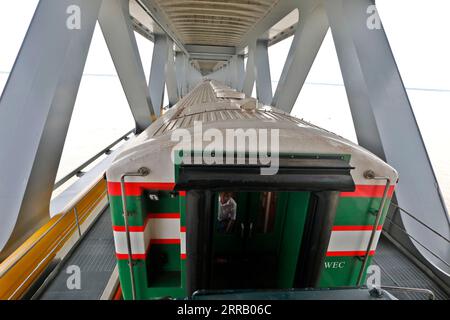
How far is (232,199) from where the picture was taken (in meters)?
3.09

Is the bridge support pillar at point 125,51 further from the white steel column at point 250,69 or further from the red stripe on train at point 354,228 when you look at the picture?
the white steel column at point 250,69

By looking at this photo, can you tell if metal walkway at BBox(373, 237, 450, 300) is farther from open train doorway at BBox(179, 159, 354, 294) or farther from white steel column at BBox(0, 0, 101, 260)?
white steel column at BBox(0, 0, 101, 260)

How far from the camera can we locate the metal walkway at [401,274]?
136 inches

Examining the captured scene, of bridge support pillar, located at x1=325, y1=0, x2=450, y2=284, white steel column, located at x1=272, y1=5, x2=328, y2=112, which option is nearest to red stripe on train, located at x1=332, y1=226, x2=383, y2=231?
bridge support pillar, located at x1=325, y1=0, x2=450, y2=284

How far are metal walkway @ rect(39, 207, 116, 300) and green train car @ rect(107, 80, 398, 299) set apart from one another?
933mm

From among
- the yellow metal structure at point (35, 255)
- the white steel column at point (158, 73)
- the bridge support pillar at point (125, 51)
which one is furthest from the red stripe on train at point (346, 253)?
the white steel column at point (158, 73)

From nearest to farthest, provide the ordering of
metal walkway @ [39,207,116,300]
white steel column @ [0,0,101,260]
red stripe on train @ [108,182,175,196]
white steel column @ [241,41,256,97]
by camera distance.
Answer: red stripe on train @ [108,182,175,196], white steel column @ [0,0,101,260], metal walkway @ [39,207,116,300], white steel column @ [241,41,256,97]

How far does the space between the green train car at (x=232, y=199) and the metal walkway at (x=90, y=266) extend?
3.06ft

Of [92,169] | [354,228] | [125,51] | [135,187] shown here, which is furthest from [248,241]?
[125,51]

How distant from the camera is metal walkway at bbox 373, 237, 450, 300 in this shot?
346 cm

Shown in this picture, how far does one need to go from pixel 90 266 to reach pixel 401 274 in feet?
15.1

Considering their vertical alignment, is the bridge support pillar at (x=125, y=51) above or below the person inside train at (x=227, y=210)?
above

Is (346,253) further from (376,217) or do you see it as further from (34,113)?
(34,113)
